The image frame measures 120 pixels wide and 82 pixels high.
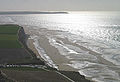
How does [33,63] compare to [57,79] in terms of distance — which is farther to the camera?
[33,63]

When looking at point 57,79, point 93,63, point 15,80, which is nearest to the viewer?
point 15,80

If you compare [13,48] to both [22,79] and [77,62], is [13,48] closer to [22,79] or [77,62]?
[77,62]

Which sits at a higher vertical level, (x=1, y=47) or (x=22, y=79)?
(x=1, y=47)

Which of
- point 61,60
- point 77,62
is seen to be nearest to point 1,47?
point 61,60

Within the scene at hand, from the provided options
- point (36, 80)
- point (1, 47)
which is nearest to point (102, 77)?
point (36, 80)

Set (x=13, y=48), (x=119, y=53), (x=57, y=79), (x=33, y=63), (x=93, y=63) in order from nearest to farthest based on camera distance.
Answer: (x=57, y=79)
(x=33, y=63)
(x=93, y=63)
(x=13, y=48)
(x=119, y=53)

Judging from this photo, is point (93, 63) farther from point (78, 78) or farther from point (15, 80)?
point (15, 80)

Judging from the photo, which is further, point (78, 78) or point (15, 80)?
point (78, 78)

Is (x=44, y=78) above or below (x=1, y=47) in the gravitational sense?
below

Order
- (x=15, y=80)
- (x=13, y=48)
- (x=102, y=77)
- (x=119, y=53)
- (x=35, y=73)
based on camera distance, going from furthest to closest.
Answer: (x=119, y=53)
(x=13, y=48)
(x=102, y=77)
(x=35, y=73)
(x=15, y=80)
